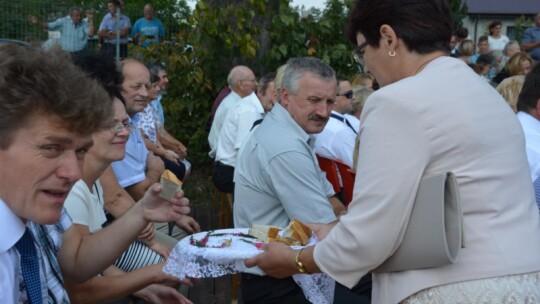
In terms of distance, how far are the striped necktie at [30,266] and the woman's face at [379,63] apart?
122 centimetres

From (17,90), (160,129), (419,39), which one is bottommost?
(160,129)

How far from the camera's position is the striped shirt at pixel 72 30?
36.6 ft


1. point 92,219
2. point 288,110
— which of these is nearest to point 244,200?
point 288,110

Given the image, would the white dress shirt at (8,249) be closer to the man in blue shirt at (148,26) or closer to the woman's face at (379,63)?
the woman's face at (379,63)

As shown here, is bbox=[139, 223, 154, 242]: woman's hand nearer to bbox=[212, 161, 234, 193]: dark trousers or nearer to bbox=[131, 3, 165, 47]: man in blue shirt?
bbox=[212, 161, 234, 193]: dark trousers

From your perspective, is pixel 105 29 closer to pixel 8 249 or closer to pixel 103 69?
pixel 103 69

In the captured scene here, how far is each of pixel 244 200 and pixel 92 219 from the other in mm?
879

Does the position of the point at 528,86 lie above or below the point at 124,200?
above

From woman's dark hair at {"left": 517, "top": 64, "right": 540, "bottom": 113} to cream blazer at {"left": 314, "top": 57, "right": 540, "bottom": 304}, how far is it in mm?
1667

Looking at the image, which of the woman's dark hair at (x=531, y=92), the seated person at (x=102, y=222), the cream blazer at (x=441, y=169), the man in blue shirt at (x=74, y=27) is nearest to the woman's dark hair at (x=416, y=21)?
the cream blazer at (x=441, y=169)

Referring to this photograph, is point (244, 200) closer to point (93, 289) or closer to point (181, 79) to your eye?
point (93, 289)

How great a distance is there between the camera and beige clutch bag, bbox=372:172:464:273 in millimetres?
2098

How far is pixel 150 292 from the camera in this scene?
131 inches

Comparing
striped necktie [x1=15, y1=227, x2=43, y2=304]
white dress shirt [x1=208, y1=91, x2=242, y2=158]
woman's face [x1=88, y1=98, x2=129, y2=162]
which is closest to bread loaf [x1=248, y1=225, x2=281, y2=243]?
woman's face [x1=88, y1=98, x2=129, y2=162]
